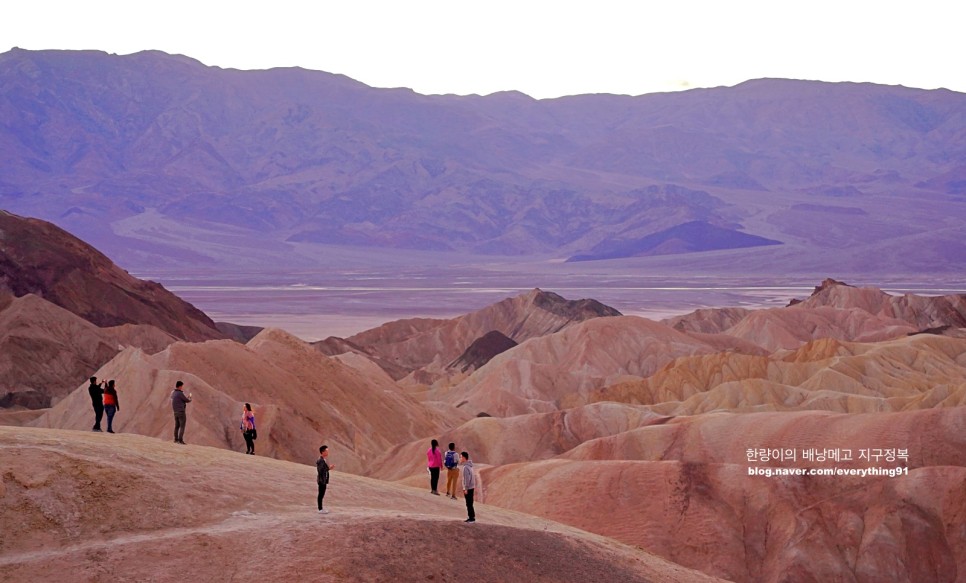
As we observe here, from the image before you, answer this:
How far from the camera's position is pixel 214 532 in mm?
20031

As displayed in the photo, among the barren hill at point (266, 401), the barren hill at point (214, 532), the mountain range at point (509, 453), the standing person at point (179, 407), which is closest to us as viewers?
the barren hill at point (214, 532)

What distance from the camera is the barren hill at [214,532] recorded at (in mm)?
18906

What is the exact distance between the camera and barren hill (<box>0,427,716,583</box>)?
1891 cm

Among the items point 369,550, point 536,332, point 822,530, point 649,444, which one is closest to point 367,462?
point 649,444

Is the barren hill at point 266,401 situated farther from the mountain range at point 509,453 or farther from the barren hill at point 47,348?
the barren hill at point 47,348

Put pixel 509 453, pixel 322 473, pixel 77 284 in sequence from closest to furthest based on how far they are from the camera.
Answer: pixel 322 473
pixel 509 453
pixel 77 284

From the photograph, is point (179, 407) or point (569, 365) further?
point (569, 365)

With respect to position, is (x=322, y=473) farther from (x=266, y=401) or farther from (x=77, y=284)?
(x=77, y=284)

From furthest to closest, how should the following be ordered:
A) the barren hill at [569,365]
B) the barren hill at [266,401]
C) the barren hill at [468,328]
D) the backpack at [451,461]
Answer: the barren hill at [468,328]
the barren hill at [569,365]
the barren hill at [266,401]
the backpack at [451,461]

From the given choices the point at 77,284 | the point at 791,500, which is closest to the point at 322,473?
the point at 791,500

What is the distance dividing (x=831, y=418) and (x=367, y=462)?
19610mm

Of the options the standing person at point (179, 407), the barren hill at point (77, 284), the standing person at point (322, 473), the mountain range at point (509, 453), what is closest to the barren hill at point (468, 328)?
the mountain range at point (509, 453)

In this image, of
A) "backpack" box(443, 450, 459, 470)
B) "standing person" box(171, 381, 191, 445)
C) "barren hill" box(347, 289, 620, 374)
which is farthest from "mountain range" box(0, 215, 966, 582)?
"barren hill" box(347, 289, 620, 374)

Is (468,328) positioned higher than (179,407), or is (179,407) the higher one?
(179,407)
